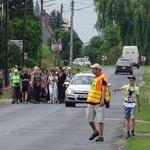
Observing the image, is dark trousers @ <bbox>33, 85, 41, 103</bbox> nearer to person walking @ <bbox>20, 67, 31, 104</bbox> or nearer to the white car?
person walking @ <bbox>20, 67, 31, 104</bbox>

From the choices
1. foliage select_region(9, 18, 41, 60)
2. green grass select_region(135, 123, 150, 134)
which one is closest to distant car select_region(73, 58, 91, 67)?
foliage select_region(9, 18, 41, 60)

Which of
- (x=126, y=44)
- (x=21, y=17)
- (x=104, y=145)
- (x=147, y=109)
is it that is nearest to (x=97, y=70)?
(x=104, y=145)

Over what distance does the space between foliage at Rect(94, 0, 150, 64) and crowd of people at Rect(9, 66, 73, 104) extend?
164 feet

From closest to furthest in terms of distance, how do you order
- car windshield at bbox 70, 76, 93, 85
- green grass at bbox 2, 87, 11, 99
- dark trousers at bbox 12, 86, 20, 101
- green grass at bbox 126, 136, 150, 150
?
1. green grass at bbox 126, 136, 150, 150
2. car windshield at bbox 70, 76, 93, 85
3. dark trousers at bbox 12, 86, 20, 101
4. green grass at bbox 2, 87, 11, 99

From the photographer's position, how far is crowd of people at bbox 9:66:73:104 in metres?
38.4

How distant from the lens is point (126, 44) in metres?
Answer: 90.6

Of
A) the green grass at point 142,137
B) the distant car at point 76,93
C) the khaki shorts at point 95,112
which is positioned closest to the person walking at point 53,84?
the distant car at point 76,93

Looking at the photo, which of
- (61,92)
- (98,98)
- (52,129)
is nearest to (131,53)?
(61,92)

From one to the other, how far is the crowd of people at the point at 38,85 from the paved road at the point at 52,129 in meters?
4.41

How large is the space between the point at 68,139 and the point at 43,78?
1932 cm

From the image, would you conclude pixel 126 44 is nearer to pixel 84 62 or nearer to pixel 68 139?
pixel 84 62

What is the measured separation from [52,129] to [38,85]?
16.1 m

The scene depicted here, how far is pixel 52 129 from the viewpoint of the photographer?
2272 cm

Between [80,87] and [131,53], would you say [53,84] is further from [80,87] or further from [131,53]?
[131,53]
